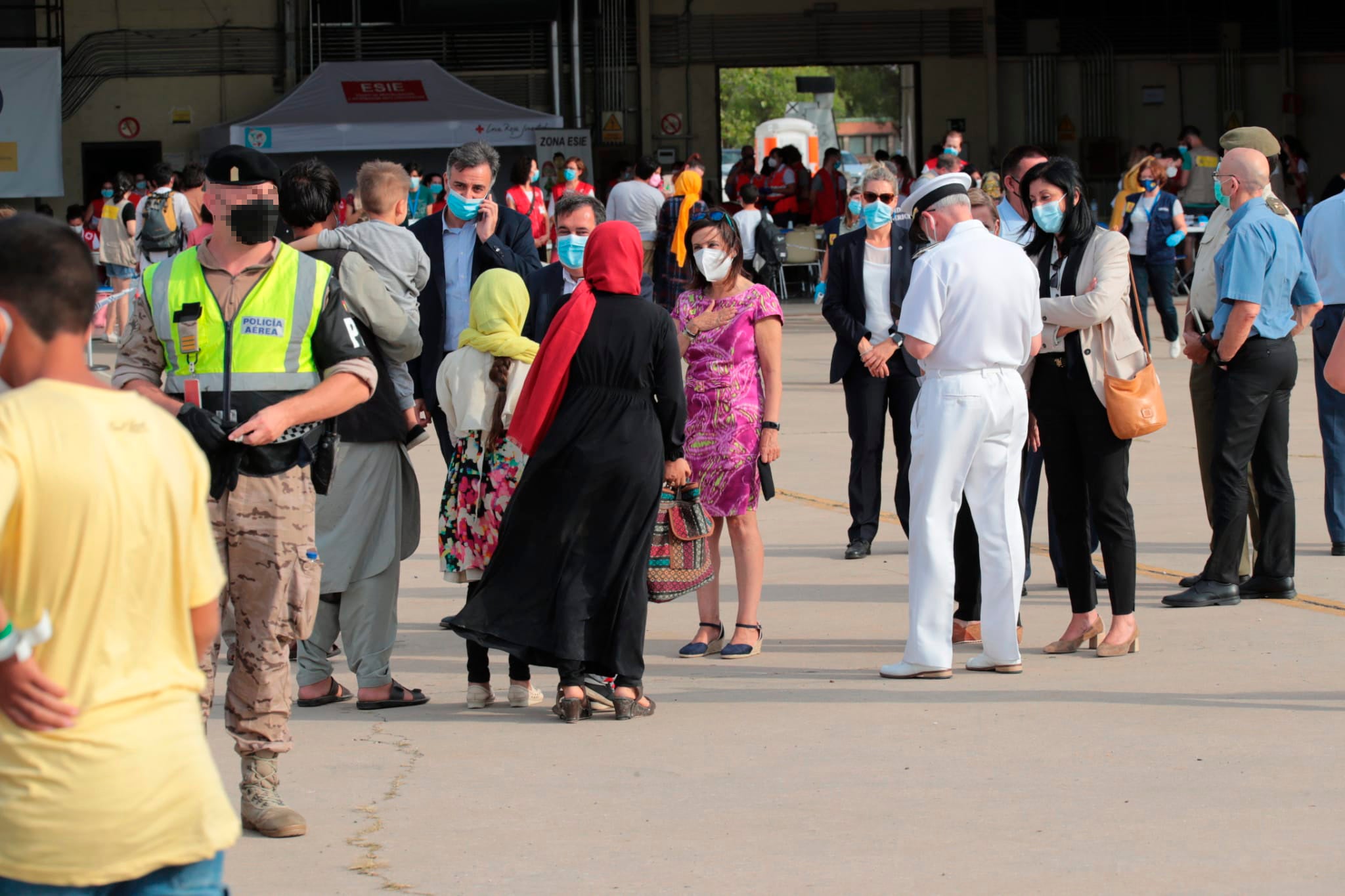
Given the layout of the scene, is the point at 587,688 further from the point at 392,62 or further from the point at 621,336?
the point at 392,62

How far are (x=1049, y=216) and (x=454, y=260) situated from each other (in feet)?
8.78

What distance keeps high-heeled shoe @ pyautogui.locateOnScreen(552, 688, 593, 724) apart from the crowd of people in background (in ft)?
0.04

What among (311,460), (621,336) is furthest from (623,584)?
(311,460)

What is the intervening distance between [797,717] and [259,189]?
8.48 ft

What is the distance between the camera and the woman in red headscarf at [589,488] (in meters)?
5.81

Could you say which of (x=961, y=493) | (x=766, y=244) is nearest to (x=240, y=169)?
(x=961, y=493)

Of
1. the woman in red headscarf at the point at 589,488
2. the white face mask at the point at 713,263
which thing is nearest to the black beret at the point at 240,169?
the woman in red headscarf at the point at 589,488

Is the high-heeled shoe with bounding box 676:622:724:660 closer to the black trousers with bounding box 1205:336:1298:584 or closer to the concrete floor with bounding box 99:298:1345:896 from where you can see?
the concrete floor with bounding box 99:298:1345:896

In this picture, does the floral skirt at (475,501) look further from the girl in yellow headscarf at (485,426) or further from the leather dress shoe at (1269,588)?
the leather dress shoe at (1269,588)

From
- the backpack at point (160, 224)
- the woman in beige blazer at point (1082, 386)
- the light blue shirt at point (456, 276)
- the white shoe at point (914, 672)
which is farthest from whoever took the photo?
the backpack at point (160, 224)

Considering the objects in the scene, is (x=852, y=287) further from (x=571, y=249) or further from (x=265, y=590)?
(x=265, y=590)

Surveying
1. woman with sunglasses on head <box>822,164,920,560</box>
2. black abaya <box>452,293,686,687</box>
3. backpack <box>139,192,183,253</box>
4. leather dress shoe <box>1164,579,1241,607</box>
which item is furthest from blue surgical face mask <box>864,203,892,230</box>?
backpack <box>139,192,183,253</box>

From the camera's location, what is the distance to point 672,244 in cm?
1488

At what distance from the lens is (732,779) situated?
5148 millimetres
